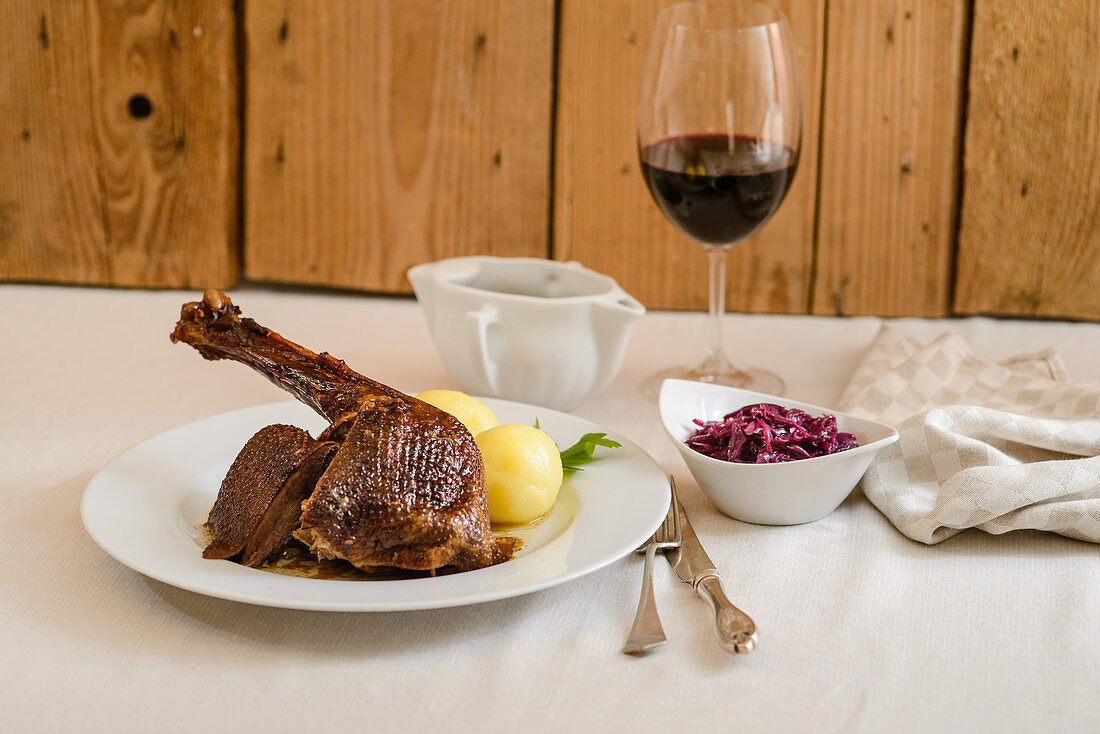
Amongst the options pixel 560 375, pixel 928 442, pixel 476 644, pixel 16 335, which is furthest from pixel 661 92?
pixel 16 335

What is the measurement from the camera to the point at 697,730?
579mm

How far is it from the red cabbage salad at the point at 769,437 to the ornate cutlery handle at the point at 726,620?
0.44 ft

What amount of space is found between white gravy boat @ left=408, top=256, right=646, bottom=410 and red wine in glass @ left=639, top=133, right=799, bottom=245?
12cm

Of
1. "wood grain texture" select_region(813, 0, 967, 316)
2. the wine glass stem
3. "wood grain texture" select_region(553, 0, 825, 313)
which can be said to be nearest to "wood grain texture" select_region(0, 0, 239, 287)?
"wood grain texture" select_region(553, 0, 825, 313)

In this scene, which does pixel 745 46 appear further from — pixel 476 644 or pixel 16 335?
pixel 16 335

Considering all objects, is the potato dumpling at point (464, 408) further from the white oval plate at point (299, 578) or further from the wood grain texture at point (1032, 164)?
the wood grain texture at point (1032, 164)

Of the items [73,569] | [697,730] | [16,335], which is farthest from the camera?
[16,335]

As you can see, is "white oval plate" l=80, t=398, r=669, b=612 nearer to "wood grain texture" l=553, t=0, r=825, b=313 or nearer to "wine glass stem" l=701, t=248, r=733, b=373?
"wine glass stem" l=701, t=248, r=733, b=373

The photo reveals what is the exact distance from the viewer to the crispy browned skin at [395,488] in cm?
67

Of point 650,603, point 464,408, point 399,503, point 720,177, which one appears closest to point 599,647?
point 650,603

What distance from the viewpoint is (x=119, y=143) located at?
1450 mm

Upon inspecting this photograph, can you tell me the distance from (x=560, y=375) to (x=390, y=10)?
64cm

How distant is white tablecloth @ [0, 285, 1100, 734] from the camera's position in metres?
0.59

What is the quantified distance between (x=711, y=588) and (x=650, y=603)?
5cm
